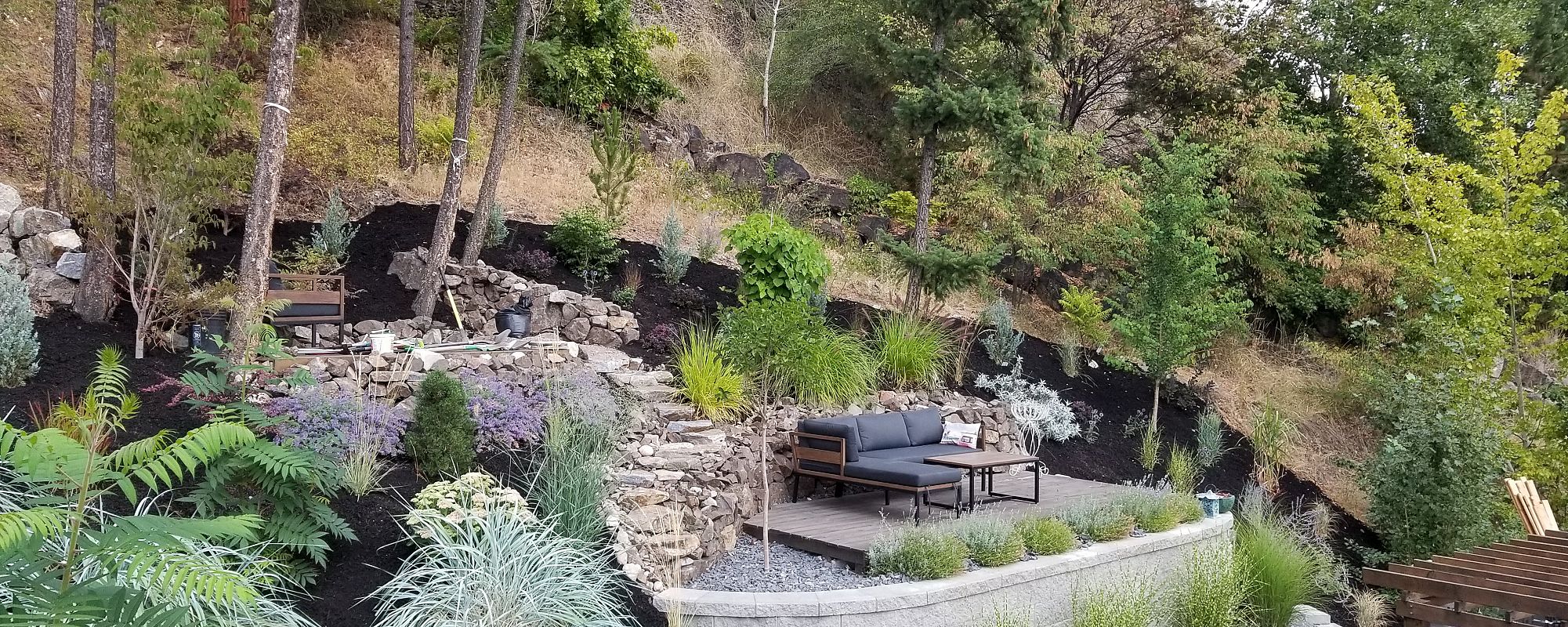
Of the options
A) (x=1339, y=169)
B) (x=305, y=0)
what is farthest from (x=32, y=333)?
(x=1339, y=169)

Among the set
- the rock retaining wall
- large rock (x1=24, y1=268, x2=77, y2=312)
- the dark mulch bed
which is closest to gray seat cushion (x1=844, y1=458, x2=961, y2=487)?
the rock retaining wall

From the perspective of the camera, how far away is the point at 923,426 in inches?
319

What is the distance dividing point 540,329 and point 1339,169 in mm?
14019

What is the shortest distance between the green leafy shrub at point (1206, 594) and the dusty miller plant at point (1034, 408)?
2.44m

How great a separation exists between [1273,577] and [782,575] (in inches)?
155

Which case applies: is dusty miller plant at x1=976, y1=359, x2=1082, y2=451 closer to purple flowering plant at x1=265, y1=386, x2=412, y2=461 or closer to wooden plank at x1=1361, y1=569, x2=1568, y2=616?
wooden plank at x1=1361, y1=569, x2=1568, y2=616

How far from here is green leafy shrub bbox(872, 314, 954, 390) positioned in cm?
904

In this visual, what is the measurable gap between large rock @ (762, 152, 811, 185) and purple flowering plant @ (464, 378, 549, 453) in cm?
1032

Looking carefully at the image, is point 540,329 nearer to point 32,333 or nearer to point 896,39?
point 32,333

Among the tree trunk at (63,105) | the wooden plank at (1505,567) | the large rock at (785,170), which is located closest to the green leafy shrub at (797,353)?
the wooden plank at (1505,567)

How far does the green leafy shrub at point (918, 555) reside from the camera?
19.1ft

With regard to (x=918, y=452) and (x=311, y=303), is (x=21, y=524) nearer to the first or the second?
(x=311, y=303)

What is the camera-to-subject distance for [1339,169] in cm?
1644

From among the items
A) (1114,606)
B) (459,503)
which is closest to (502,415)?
(459,503)
